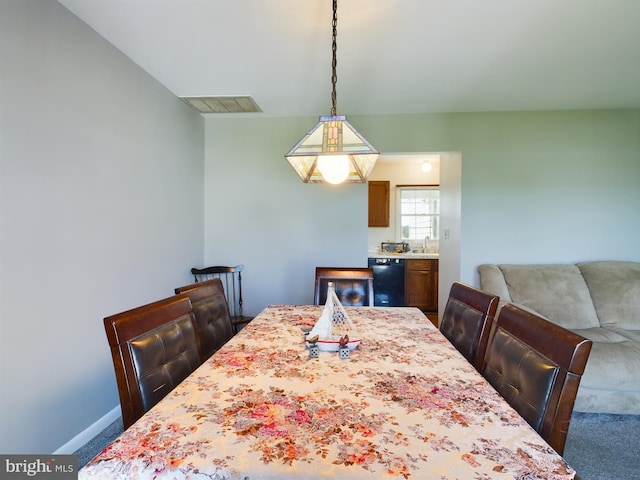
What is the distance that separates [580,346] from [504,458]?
376 mm

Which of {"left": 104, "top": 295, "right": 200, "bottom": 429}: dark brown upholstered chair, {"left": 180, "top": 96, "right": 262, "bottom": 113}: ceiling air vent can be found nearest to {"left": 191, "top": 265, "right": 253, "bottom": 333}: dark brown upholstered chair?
{"left": 180, "top": 96, "right": 262, "bottom": 113}: ceiling air vent

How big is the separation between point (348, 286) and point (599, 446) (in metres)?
1.70

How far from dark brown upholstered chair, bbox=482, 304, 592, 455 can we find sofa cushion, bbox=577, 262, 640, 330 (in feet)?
7.16

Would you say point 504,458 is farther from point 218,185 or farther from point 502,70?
point 218,185

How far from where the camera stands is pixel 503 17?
1.68 metres

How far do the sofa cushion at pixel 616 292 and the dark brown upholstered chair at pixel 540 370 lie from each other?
2181 mm

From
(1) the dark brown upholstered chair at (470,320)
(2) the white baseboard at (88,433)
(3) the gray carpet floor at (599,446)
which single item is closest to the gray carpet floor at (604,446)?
(3) the gray carpet floor at (599,446)

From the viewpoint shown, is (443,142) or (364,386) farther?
(443,142)

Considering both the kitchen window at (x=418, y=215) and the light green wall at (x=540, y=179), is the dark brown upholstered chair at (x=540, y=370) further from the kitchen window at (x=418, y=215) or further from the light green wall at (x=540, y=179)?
the kitchen window at (x=418, y=215)

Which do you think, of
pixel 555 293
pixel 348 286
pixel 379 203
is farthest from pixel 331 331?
pixel 379 203

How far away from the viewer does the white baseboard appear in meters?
1.67

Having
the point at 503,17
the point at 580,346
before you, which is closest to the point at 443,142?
the point at 503,17

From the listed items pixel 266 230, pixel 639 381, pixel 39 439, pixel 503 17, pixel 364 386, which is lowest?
pixel 39 439

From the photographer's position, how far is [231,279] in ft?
10.5
